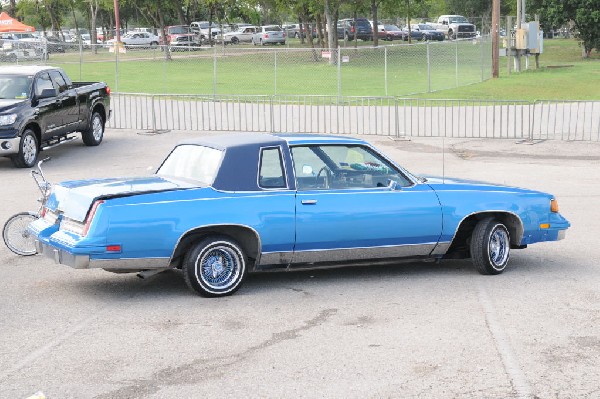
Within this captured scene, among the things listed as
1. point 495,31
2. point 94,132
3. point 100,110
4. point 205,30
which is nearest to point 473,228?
point 94,132

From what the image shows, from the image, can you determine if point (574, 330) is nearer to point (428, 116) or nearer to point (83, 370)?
point (83, 370)

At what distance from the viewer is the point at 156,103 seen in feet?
A: 106

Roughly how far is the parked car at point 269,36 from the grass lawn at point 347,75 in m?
22.0

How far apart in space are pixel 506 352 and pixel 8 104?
1366cm

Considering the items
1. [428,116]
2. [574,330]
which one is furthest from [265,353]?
[428,116]

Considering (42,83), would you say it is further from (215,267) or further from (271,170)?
(215,267)

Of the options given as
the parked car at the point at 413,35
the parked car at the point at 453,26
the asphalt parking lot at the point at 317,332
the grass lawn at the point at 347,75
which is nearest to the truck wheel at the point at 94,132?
the grass lawn at the point at 347,75

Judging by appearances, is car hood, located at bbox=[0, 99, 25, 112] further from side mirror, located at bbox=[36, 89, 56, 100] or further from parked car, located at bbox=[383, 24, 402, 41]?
parked car, located at bbox=[383, 24, 402, 41]

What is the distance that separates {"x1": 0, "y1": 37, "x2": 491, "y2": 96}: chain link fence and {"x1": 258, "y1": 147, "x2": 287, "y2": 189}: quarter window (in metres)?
24.2

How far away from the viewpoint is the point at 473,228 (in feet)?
35.0

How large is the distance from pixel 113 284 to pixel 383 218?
8.44ft

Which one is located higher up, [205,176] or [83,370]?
[205,176]

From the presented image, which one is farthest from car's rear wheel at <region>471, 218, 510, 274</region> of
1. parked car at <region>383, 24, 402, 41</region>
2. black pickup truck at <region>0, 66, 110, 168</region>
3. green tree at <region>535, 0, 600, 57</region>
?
parked car at <region>383, 24, 402, 41</region>

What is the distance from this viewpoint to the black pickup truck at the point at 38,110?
19.3 m
